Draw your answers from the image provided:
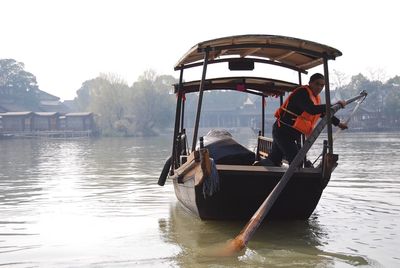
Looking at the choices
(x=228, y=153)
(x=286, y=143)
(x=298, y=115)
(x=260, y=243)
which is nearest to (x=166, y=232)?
(x=260, y=243)

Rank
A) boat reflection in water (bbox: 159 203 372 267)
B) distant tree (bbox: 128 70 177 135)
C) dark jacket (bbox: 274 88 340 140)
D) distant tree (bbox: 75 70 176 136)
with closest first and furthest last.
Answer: boat reflection in water (bbox: 159 203 372 267) → dark jacket (bbox: 274 88 340 140) → distant tree (bbox: 75 70 176 136) → distant tree (bbox: 128 70 177 135)

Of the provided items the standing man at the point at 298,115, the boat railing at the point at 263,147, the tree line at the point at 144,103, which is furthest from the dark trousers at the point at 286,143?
the tree line at the point at 144,103

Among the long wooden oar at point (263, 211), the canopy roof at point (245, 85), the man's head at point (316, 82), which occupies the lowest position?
the long wooden oar at point (263, 211)

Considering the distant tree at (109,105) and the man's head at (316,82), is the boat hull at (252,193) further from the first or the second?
the distant tree at (109,105)

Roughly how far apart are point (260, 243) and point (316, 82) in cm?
200

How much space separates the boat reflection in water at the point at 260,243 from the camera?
4.91 metres

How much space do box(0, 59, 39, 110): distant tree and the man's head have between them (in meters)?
74.8

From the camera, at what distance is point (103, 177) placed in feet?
43.5

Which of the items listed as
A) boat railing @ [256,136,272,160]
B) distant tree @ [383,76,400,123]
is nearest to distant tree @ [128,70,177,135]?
distant tree @ [383,76,400,123]

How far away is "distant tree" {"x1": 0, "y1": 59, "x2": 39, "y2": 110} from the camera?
3012 inches

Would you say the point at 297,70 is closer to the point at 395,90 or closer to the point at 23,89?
the point at 395,90

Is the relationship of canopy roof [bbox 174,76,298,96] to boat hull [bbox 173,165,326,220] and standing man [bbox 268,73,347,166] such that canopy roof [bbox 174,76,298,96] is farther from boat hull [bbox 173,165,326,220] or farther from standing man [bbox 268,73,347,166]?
boat hull [bbox 173,165,326,220]

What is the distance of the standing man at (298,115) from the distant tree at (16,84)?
74540 mm

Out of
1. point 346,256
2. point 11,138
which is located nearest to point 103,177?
point 346,256
